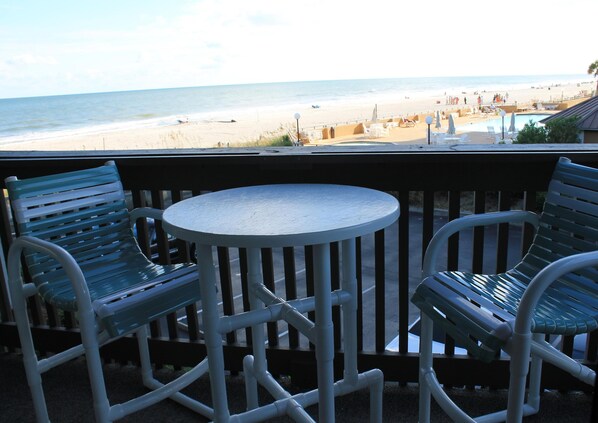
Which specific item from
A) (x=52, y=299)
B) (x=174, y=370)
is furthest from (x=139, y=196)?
(x=174, y=370)

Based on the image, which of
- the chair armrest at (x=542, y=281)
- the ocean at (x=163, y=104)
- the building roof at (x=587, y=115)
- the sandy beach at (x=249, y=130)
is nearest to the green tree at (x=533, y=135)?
the building roof at (x=587, y=115)

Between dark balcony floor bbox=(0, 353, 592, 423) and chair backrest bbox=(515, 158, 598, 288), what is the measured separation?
673 mm

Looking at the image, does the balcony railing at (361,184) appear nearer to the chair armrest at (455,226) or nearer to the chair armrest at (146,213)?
the chair armrest at (146,213)

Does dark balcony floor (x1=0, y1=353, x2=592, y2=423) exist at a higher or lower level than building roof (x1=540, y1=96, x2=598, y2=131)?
lower

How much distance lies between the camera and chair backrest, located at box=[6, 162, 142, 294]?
1.70 meters

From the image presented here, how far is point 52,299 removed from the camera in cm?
159

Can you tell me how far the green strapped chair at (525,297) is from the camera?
3.52ft

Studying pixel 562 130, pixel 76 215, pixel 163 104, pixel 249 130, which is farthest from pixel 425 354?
pixel 163 104

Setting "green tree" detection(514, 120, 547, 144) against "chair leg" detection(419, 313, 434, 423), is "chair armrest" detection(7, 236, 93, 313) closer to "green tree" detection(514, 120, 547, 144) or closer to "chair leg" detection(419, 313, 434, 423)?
"chair leg" detection(419, 313, 434, 423)

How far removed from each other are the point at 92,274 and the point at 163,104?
42.1 metres

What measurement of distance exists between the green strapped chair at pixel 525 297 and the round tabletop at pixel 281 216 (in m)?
0.30

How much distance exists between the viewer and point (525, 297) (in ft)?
3.36

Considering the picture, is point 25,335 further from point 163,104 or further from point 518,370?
point 163,104

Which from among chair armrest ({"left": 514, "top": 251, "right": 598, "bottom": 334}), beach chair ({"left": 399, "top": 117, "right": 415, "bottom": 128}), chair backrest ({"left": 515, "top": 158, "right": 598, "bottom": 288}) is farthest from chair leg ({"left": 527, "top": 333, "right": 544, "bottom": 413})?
beach chair ({"left": 399, "top": 117, "right": 415, "bottom": 128})
